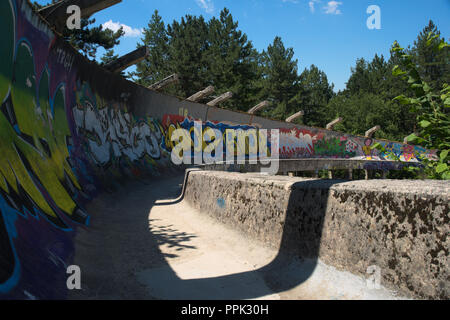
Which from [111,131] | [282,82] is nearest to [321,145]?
[111,131]

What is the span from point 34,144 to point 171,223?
261cm

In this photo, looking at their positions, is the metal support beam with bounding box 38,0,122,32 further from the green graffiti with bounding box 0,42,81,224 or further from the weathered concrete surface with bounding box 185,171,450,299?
the weathered concrete surface with bounding box 185,171,450,299

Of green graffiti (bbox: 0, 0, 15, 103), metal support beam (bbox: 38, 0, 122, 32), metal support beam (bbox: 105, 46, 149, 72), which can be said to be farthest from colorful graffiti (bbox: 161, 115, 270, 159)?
green graffiti (bbox: 0, 0, 15, 103)

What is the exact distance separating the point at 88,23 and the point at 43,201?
26031 mm

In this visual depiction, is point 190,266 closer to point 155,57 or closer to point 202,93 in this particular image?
point 202,93

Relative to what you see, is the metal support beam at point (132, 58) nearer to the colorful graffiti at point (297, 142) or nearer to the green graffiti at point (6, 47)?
the green graffiti at point (6, 47)

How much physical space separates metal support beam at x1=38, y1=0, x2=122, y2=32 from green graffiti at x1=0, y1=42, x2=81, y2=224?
1.19 m

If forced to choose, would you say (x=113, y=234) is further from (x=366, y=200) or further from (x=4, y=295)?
(x=366, y=200)

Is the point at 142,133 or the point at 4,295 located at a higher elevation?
the point at 142,133

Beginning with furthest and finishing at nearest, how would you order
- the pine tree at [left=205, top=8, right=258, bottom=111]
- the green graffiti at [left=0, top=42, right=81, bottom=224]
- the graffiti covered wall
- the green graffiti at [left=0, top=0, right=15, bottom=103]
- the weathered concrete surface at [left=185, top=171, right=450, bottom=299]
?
the pine tree at [left=205, top=8, right=258, bottom=111], the green graffiti at [left=0, top=0, right=15, bottom=103], the green graffiti at [left=0, top=42, right=81, bottom=224], the graffiti covered wall, the weathered concrete surface at [left=185, top=171, right=450, bottom=299]

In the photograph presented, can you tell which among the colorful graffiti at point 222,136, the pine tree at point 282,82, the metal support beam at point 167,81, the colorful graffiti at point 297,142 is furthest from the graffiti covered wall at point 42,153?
the pine tree at point 282,82

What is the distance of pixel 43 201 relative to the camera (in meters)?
4.04

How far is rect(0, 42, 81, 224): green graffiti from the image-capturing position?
12.0 ft
